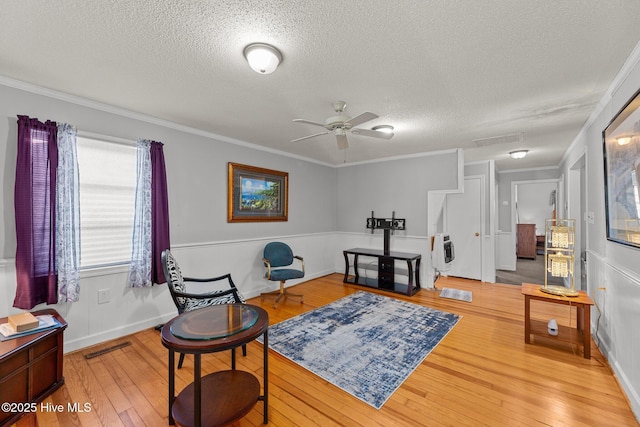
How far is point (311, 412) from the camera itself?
188 cm

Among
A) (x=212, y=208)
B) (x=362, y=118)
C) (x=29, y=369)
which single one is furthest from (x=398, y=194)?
(x=29, y=369)

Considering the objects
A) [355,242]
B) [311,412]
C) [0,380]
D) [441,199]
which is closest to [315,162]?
[355,242]

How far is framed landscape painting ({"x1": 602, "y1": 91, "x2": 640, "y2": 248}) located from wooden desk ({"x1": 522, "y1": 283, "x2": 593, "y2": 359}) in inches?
26.4

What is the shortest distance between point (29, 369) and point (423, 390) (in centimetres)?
285

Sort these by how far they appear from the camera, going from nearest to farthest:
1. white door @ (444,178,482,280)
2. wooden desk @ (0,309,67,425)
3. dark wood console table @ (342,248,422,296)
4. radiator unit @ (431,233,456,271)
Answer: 1. wooden desk @ (0,309,67,425)
2. dark wood console table @ (342,248,422,296)
3. radiator unit @ (431,233,456,271)
4. white door @ (444,178,482,280)

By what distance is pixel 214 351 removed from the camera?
1532mm

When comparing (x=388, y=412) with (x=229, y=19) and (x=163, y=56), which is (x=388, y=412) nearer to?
(x=229, y=19)

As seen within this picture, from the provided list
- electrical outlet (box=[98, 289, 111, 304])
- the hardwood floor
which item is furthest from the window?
the hardwood floor

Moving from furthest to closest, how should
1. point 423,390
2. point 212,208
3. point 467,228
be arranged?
1. point 467,228
2. point 212,208
3. point 423,390

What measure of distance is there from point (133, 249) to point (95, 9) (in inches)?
91.0

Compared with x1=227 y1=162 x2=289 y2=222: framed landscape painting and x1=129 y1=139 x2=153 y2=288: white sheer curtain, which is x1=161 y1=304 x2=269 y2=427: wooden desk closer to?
x1=129 y1=139 x2=153 y2=288: white sheer curtain

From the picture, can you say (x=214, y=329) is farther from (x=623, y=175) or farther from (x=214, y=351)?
(x=623, y=175)

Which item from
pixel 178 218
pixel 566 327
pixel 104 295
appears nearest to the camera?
pixel 104 295

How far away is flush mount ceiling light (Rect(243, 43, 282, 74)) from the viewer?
1.82 meters
